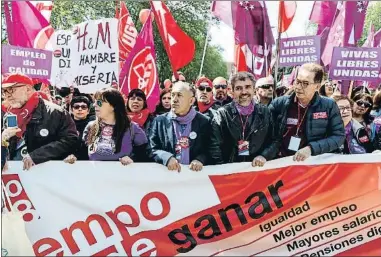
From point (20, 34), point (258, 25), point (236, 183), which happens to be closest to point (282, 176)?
point (236, 183)

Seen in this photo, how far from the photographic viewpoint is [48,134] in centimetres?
486

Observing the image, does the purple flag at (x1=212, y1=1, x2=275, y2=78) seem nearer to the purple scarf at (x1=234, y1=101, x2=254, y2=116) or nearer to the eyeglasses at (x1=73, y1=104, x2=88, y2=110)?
the eyeglasses at (x1=73, y1=104, x2=88, y2=110)

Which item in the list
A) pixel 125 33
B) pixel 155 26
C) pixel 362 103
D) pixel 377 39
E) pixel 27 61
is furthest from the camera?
pixel 155 26

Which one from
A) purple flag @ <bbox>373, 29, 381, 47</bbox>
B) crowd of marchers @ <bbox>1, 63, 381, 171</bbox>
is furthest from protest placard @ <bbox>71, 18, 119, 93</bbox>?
purple flag @ <bbox>373, 29, 381, 47</bbox>

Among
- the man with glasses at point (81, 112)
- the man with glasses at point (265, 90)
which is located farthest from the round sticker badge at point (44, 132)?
the man with glasses at point (265, 90)

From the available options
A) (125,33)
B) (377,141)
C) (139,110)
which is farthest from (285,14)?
(139,110)

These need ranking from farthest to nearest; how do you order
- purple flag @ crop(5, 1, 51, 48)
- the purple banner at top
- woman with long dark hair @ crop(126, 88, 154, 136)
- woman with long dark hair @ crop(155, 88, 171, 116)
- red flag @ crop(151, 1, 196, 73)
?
purple flag @ crop(5, 1, 51, 48), the purple banner at top, red flag @ crop(151, 1, 196, 73), woman with long dark hair @ crop(155, 88, 171, 116), woman with long dark hair @ crop(126, 88, 154, 136)

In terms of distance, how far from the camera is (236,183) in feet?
16.4

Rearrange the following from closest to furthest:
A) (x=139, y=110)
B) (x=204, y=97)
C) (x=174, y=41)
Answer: (x=139, y=110), (x=204, y=97), (x=174, y=41)

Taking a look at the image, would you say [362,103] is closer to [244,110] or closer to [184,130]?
[244,110]

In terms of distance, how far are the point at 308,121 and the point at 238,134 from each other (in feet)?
2.06

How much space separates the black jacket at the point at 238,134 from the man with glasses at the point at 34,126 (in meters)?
1.26

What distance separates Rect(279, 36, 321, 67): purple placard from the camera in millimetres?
8117

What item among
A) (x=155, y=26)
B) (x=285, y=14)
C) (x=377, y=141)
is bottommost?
(x=377, y=141)
